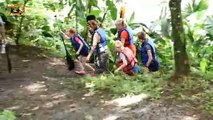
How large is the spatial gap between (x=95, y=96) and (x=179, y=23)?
5.75ft

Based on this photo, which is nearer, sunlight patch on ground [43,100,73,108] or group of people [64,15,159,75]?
sunlight patch on ground [43,100,73,108]

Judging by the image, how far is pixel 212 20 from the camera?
980 centimetres

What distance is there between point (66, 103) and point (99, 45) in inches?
78.8

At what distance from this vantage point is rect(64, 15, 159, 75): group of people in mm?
7954

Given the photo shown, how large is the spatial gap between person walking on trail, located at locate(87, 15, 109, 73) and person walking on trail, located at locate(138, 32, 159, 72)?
71 cm

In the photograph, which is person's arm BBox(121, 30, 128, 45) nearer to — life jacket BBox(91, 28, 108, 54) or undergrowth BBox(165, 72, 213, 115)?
life jacket BBox(91, 28, 108, 54)

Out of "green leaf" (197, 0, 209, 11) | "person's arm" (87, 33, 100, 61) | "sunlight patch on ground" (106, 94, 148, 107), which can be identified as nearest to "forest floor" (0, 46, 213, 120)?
"sunlight patch on ground" (106, 94, 148, 107)

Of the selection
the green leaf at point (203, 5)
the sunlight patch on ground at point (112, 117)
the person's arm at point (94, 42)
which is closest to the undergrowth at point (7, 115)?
the sunlight patch on ground at point (112, 117)

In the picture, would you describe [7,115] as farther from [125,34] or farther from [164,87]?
[125,34]

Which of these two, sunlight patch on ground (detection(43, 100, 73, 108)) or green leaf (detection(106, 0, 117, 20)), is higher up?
green leaf (detection(106, 0, 117, 20))

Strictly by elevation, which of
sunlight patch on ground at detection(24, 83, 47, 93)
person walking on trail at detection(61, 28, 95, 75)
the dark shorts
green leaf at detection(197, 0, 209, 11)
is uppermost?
green leaf at detection(197, 0, 209, 11)

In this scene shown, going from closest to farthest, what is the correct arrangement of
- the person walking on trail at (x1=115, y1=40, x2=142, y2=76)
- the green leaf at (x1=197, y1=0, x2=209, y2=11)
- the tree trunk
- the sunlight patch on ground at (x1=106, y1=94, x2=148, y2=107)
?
the sunlight patch on ground at (x1=106, y1=94, x2=148, y2=107), the tree trunk, the person walking on trail at (x1=115, y1=40, x2=142, y2=76), the green leaf at (x1=197, y1=0, x2=209, y2=11)

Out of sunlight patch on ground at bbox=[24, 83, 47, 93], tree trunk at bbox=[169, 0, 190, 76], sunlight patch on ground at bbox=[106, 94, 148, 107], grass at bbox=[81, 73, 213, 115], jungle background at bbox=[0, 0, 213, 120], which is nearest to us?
jungle background at bbox=[0, 0, 213, 120]

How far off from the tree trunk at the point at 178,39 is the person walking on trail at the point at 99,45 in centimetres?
179
